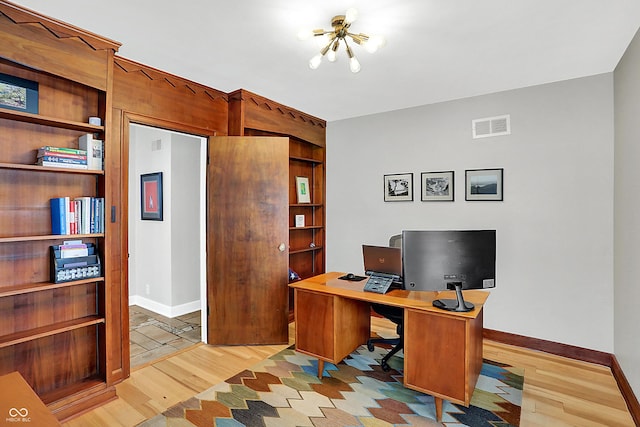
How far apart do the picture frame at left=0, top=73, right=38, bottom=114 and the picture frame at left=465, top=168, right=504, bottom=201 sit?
3.72 m

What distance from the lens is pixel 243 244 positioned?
3.31 m

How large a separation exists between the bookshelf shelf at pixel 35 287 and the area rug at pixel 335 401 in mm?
1019

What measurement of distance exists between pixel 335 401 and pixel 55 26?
3089mm

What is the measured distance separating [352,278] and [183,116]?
2.13 m

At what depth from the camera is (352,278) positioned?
2883 mm

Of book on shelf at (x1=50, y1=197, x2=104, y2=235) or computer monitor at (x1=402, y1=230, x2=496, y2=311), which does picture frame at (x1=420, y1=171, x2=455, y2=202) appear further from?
book on shelf at (x1=50, y1=197, x2=104, y2=235)

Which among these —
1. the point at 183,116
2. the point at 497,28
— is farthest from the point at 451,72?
the point at 183,116

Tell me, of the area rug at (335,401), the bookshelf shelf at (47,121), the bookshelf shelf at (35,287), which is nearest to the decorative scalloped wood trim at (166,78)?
the bookshelf shelf at (47,121)

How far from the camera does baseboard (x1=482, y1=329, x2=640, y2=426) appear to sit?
2267 millimetres

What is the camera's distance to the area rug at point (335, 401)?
2158 millimetres

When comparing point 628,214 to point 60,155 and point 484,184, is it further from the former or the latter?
point 60,155

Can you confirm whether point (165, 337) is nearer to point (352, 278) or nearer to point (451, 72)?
point (352, 278)

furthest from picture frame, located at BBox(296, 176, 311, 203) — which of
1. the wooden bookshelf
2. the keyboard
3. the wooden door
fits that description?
the wooden bookshelf

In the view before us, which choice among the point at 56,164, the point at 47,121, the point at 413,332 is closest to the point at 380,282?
the point at 413,332
